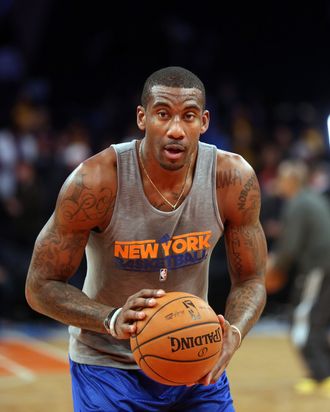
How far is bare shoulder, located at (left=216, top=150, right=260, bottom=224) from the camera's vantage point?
3.35m

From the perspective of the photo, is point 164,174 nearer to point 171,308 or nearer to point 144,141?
point 144,141

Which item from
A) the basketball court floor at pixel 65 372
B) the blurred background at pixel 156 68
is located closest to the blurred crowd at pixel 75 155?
the blurred background at pixel 156 68

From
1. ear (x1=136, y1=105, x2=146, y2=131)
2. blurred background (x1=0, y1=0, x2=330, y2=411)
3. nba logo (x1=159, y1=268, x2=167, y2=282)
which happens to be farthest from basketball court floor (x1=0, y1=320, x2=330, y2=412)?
ear (x1=136, y1=105, x2=146, y2=131)

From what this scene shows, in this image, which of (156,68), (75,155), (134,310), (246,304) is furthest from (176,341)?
(156,68)

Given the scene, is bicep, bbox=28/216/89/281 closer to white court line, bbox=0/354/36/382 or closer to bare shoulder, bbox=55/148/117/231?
bare shoulder, bbox=55/148/117/231

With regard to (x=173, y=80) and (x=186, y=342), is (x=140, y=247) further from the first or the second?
(x=173, y=80)

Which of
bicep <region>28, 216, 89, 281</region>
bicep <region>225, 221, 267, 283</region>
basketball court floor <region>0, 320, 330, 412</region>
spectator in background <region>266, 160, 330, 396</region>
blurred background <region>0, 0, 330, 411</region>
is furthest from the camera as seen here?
blurred background <region>0, 0, 330, 411</region>

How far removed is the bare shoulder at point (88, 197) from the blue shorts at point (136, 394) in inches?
22.7

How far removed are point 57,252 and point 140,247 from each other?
1.03 feet

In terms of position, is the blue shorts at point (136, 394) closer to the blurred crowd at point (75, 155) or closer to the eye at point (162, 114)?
the eye at point (162, 114)

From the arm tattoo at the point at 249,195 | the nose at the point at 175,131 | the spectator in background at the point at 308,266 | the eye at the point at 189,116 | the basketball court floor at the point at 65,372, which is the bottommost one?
the basketball court floor at the point at 65,372

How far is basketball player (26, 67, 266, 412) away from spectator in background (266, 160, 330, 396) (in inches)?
158

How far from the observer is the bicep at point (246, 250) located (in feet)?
11.2

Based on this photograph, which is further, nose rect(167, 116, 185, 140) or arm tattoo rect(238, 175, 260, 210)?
arm tattoo rect(238, 175, 260, 210)
